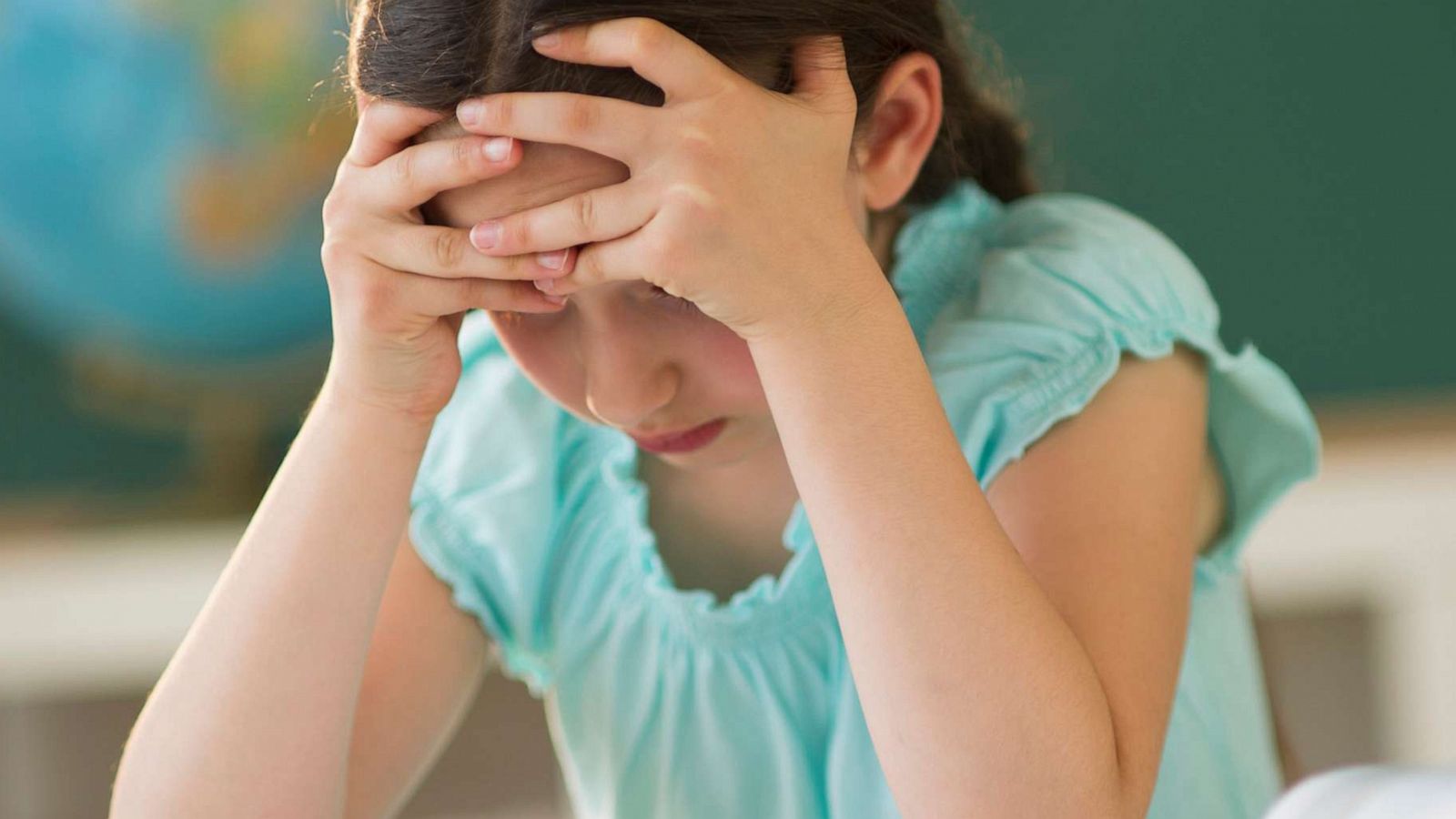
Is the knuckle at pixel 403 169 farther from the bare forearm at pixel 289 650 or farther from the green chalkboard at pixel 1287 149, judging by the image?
the green chalkboard at pixel 1287 149

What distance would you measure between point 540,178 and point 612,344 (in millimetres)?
81

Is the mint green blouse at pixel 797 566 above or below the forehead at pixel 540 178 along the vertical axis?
below

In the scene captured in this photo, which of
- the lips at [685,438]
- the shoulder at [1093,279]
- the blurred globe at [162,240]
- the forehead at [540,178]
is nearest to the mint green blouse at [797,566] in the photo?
the shoulder at [1093,279]

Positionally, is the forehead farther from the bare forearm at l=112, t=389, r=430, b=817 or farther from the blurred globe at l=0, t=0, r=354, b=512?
the blurred globe at l=0, t=0, r=354, b=512

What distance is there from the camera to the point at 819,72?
1.91ft

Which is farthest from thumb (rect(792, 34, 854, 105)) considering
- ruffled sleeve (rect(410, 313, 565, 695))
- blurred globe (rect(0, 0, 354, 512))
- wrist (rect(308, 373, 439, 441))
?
blurred globe (rect(0, 0, 354, 512))

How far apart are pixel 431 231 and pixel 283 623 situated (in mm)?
205

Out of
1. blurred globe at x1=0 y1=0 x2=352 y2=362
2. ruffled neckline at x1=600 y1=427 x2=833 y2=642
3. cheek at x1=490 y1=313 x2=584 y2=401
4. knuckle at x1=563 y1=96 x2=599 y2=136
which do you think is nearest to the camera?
knuckle at x1=563 y1=96 x2=599 y2=136

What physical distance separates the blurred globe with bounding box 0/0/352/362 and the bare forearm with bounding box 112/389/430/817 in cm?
112

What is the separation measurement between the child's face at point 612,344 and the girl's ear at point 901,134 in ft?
0.42

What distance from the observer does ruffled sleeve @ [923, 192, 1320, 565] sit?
70cm

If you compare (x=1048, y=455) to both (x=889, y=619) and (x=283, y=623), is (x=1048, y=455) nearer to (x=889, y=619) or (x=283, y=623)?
(x=889, y=619)

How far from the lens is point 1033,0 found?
1.84 metres

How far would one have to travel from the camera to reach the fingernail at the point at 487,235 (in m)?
0.56
